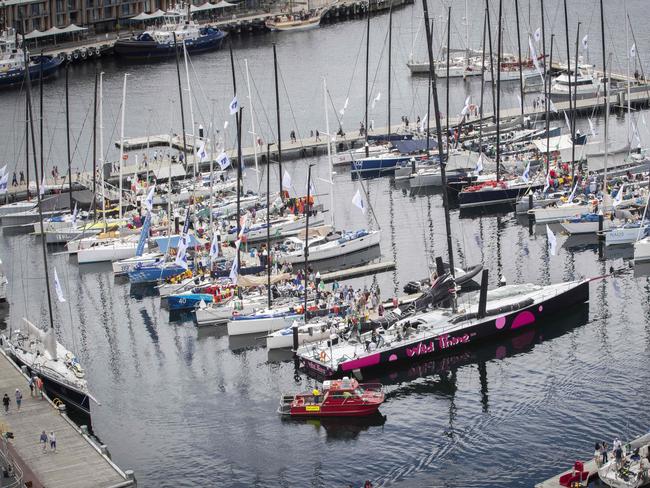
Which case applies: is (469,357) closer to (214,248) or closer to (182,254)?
(214,248)

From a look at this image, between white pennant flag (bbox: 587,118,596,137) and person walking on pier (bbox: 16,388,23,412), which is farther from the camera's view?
white pennant flag (bbox: 587,118,596,137)

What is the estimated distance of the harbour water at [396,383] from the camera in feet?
231

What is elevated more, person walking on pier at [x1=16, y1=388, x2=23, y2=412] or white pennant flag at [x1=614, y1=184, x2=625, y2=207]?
white pennant flag at [x1=614, y1=184, x2=625, y2=207]

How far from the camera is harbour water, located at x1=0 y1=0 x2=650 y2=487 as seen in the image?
2771 inches

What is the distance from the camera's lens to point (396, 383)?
79812mm

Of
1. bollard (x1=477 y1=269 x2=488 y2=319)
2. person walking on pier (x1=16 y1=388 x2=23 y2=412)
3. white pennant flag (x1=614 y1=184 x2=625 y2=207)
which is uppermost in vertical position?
white pennant flag (x1=614 y1=184 x2=625 y2=207)

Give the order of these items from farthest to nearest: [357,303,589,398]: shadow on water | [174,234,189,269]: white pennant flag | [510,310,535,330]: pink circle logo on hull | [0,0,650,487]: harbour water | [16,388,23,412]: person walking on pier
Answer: [174,234,189,269]: white pennant flag < [510,310,535,330]: pink circle logo on hull < [357,303,589,398]: shadow on water < [16,388,23,412]: person walking on pier < [0,0,650,487]: harbour water

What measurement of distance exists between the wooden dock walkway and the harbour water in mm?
2943

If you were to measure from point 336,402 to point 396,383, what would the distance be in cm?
569

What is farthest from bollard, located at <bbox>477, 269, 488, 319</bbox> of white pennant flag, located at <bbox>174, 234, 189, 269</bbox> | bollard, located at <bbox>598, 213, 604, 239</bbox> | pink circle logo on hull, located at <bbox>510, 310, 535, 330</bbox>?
white pennant flag, located at <bbox>174, 234, 189, 269</bbox>

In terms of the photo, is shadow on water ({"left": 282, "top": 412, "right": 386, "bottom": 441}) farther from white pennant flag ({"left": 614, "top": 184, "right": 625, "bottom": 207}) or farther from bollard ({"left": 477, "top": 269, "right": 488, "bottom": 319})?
white pennant flag ({"left": 614, "top": 184, "right": 625, "bottom": 207})

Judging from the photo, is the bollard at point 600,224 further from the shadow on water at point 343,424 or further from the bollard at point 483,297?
the shadow on water at point 343,424

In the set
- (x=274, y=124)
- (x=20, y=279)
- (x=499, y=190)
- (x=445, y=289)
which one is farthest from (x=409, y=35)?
(x=445, y=289)

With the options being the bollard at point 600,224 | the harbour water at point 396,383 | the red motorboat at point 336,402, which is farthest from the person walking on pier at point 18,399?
the bollard at point 600,224
